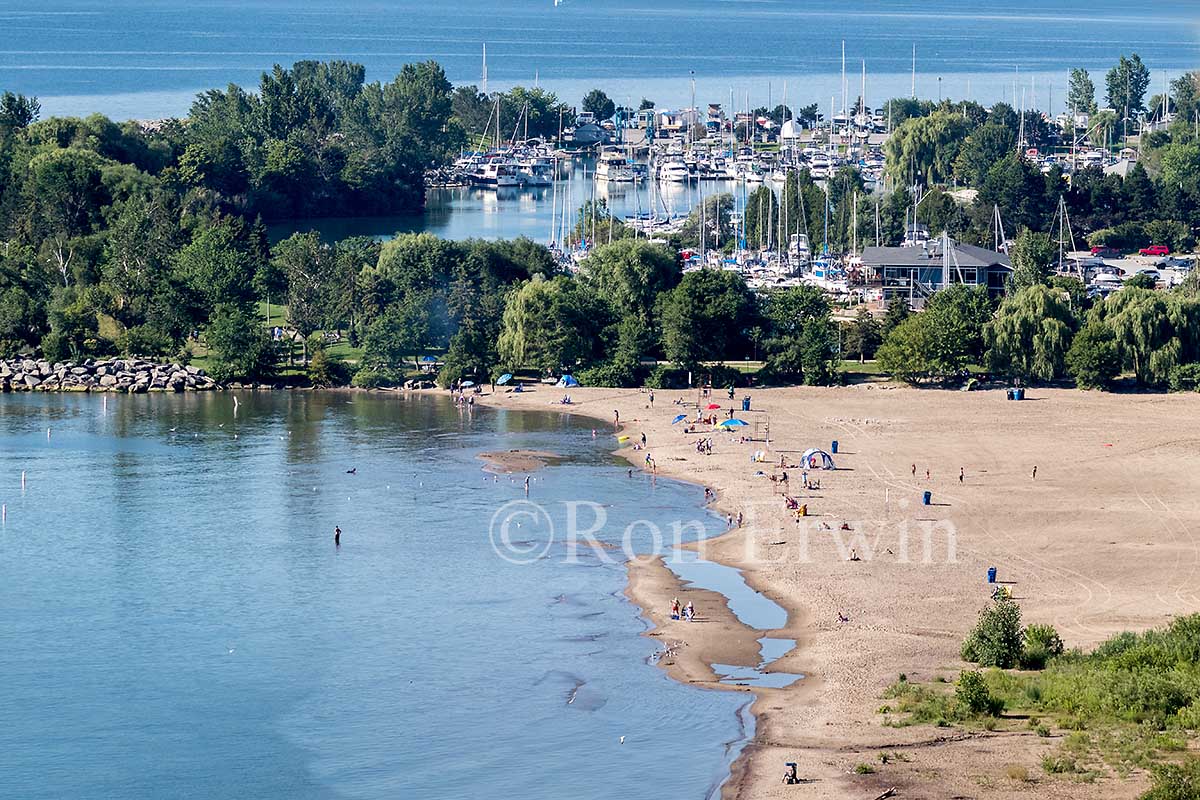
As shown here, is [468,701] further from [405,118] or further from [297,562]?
[405,118]

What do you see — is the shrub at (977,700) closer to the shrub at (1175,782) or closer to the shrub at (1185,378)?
the shrub at (1175,782)

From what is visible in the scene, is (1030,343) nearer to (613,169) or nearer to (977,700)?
(977,700)

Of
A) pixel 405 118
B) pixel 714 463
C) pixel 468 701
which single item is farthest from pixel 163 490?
pixel 405 118

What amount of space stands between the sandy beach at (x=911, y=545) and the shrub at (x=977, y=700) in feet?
3.46

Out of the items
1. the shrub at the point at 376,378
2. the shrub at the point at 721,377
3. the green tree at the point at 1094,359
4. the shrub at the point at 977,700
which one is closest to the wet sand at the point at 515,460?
the shrub at the point at 721,377

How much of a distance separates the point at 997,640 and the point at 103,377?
59501 mm

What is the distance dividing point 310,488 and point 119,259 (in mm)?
36277

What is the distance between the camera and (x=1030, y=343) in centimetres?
8706

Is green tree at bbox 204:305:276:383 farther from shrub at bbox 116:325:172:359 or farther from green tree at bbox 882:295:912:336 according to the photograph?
green tree at bbox 882:295:912:336

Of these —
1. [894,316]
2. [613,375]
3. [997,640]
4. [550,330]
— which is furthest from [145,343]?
[997,640]

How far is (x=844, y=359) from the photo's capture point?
304ft

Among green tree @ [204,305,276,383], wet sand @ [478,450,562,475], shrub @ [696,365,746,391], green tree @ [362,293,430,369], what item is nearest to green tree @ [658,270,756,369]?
shrub @ [696,365,746,391]

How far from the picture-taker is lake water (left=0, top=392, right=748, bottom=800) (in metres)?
43.1

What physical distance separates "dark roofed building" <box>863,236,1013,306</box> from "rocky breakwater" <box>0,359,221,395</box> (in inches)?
1615
